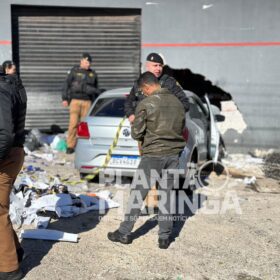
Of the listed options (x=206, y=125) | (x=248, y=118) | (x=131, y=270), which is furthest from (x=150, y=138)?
(x=248, y=118)

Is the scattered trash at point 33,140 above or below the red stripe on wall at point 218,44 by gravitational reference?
below

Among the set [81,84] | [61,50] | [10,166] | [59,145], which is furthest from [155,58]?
[61,50]

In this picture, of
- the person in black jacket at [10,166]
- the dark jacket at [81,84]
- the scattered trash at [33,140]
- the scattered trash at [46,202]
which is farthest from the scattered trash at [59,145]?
the person in black jacket at [10,166]

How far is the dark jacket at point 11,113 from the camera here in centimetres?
385

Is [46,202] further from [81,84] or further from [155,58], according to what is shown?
[81,84]

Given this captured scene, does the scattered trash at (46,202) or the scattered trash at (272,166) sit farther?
the scattered trash at (272,166)

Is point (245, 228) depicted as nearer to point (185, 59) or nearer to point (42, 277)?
point (42, 277)

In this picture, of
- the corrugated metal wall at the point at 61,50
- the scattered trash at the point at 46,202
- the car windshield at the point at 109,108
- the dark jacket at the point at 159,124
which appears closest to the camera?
the dark jacket at the point at 159,124

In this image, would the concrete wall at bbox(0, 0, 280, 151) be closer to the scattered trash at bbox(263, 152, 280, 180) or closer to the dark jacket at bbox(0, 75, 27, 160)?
the scattered trash at bbox(263, 152, 280, 180)

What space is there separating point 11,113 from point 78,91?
20.1 feet

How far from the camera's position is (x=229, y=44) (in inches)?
421

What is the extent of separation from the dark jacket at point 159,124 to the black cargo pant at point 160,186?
9cm

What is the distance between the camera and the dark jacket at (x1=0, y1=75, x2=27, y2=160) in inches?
152

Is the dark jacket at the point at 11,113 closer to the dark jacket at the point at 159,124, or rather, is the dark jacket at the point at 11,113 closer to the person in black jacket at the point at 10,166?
the person in black jacket at the point at 10,166
